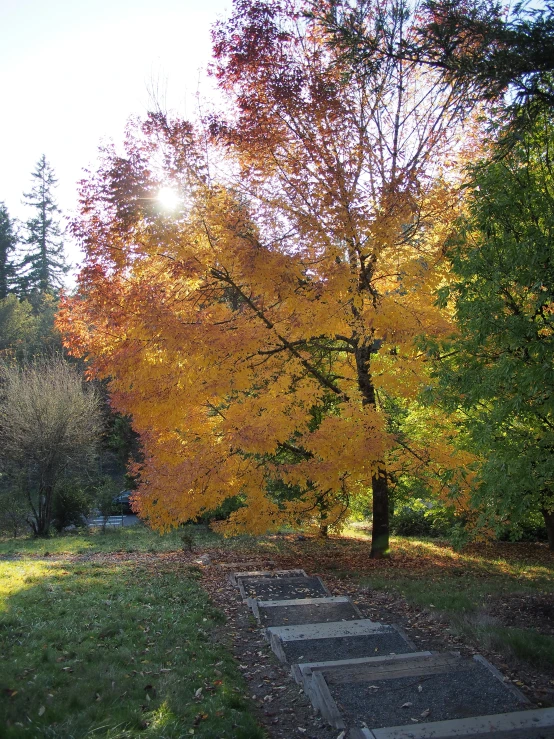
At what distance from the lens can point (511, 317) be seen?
15.7ft

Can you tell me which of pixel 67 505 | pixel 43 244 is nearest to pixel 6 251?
pixel 43 244

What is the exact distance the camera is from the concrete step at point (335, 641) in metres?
5.38

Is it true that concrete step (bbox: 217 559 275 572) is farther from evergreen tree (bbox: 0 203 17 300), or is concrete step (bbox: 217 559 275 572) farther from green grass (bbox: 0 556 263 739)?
evergreen tree (bbox: 0 203 17 300)

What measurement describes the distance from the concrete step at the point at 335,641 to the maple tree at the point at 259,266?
2.45m

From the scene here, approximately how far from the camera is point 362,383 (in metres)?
9.84

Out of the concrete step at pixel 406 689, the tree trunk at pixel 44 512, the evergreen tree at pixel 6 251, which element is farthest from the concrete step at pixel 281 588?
the evergreen tree at pixel 6 251

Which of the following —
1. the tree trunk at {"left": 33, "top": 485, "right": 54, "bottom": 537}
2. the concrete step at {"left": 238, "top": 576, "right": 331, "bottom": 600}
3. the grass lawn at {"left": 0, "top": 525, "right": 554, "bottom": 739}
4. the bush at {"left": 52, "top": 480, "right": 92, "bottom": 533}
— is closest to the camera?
the grass lawn at {"left": 0, "top": 525, "right": 554, "bottom": 739}

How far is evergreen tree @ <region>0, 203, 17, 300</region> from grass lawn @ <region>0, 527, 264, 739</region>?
42.3 metres

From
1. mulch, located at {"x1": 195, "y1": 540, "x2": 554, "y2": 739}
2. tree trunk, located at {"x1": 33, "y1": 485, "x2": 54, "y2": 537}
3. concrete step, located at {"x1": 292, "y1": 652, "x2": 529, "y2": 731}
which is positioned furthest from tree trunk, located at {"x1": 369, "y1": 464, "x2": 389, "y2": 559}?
tree trunk, located at {"x1": 33, "y1": 485, "x2": 54, "y2": 537}

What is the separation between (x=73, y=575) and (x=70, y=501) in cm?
1375

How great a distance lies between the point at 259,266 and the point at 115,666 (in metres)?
4.82

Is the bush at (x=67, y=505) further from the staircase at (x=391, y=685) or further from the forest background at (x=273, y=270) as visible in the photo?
the staircase at (x=391, y=685)

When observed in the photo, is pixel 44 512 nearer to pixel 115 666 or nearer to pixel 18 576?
pixel 18 576

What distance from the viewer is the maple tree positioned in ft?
24.9
